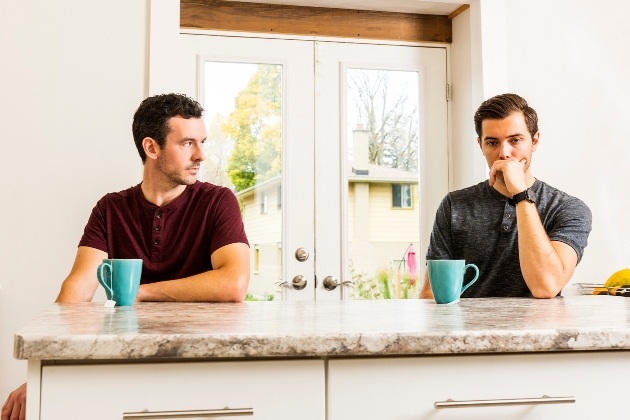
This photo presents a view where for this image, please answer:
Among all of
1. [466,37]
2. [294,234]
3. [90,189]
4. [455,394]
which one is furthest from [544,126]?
[455,394]

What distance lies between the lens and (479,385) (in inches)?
36.3

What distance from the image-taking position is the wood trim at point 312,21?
10.7 feet

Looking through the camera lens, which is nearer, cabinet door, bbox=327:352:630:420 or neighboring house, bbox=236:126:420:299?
cabinet door, bbox=327:352:630:420

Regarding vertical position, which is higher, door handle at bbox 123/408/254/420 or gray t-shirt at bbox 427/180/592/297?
gray t-shirt at bbox 427/180/592/297

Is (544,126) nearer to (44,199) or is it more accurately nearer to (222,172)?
(222,172)

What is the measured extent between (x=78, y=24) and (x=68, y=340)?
235 cm

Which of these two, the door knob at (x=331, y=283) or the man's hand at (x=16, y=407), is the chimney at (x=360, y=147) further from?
the man's hand at (x=16, y=407)

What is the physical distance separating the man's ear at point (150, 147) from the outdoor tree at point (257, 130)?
90cm

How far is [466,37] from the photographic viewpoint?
11.2 ft

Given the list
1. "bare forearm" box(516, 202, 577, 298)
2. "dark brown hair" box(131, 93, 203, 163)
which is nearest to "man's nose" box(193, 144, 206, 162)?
"dark brown hair" box(131, 93, 203, 163)

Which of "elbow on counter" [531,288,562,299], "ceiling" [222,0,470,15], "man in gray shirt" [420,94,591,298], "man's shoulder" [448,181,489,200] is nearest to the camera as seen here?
"elbow on counter" [531,288,562,299]

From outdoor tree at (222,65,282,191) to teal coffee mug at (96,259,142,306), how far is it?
192 centimetres

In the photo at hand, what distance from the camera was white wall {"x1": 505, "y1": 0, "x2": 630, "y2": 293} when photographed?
326 cm

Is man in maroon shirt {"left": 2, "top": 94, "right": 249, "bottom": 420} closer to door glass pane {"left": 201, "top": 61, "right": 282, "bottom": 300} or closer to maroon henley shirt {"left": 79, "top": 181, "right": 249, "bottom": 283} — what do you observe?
maroon henley shirt {"left": 79, "top": 181, "right": 249, "bottom": 283}
